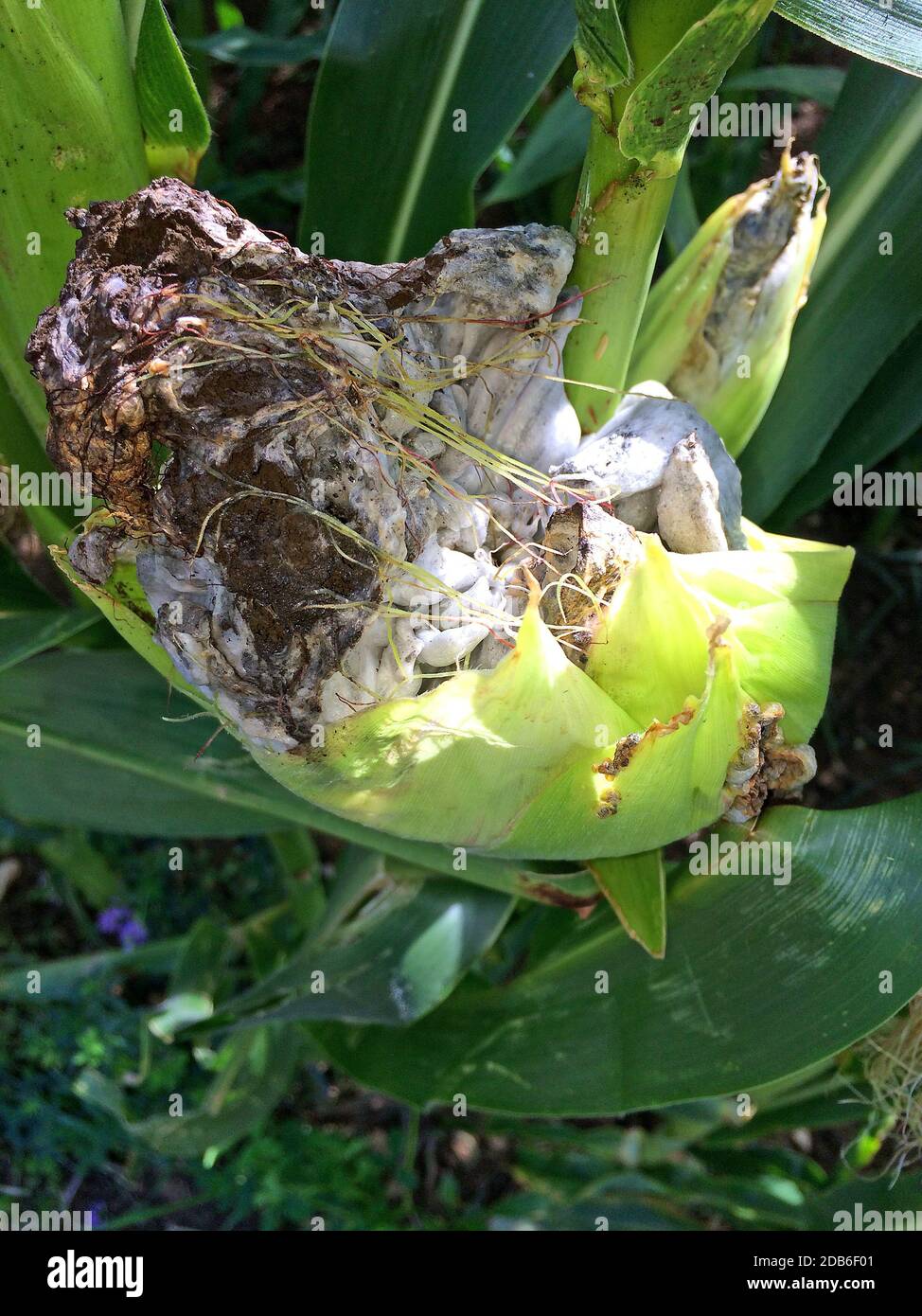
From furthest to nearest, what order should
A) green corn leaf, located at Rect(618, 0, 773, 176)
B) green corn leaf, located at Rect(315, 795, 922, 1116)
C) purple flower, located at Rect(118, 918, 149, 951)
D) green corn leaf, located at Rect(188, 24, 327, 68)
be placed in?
purple flower, located at Rect(118, 918, 149, 951) → green corn leaf, located at Rect(188, 24, 327, 68) → green corn leaf, located at Rect(315, 795, 922, 1116) → green corn leaf, located at Rect(618, 0, 773, 176)

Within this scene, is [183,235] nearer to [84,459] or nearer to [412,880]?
[84,459]

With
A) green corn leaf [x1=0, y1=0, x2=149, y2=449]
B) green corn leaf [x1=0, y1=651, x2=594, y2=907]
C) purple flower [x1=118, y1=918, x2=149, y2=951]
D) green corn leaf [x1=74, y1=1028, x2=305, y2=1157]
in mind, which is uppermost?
green corn leaf [x1=0, y1=0, x2=149, y2=449]

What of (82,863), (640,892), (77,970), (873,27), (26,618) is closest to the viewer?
(873,27)

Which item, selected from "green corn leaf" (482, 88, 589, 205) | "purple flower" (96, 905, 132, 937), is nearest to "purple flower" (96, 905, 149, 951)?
"purple flower" (96, 905, 132, 937)

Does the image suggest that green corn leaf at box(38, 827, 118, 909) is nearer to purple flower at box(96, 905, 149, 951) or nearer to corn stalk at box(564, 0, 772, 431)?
purple flower at box(96, 905, 149, 951)

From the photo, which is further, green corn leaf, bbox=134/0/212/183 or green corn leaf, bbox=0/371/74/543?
green corn leaf, bbox=0/371/74/543

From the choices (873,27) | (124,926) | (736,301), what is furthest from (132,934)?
(873,27)

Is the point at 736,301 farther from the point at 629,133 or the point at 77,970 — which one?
the point at 77,970
